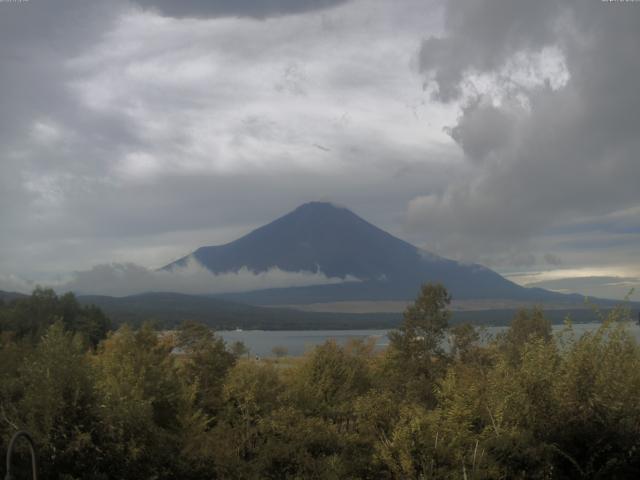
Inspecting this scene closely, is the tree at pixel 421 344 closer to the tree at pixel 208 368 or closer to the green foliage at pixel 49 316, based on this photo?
the tree at pixel 208 368

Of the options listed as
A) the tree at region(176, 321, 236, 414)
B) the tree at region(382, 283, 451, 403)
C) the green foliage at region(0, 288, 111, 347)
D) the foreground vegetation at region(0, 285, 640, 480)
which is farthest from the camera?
the green foliage at region(0, 288, 111, 347)

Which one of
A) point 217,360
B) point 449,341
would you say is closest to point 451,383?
point 217,360

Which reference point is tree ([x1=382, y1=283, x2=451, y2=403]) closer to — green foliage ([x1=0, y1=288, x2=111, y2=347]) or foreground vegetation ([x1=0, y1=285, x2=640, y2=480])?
foreground vegetation ([x1=0, y1=285, x2=640, y2=480])

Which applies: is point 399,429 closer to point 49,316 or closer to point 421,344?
point 421,344

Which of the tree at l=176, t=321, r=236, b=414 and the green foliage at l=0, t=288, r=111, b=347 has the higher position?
the green foliage at l=0, t=288, r=111, b=347

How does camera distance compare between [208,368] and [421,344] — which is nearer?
[208,368]

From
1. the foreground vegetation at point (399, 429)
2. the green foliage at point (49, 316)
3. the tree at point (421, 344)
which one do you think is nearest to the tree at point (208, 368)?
the tree at point (421, 344)

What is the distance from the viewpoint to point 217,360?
87.3ft

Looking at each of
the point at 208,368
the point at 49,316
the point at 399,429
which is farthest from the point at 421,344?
the point at 49,316

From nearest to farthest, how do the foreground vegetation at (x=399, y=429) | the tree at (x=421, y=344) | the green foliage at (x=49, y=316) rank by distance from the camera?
the foreground vegetation at (x=399, y=429) → the tree at (x=421, y=344) → the green foliage at (x=49, y=316)

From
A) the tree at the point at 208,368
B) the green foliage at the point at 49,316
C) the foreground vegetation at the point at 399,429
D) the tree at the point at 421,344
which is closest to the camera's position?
the foreground vegetation at the point at 399,429

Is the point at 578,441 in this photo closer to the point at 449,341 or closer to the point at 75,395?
the point at 75,395

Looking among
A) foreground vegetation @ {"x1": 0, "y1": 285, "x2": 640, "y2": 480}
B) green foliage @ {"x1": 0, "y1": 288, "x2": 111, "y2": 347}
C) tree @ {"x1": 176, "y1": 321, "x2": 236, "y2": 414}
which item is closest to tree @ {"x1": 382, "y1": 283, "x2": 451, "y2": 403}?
tree @ {"x1": 176, "y1": 321, "x2": 236, "y2": 414}

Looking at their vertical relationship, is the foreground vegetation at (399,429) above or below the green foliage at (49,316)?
below
